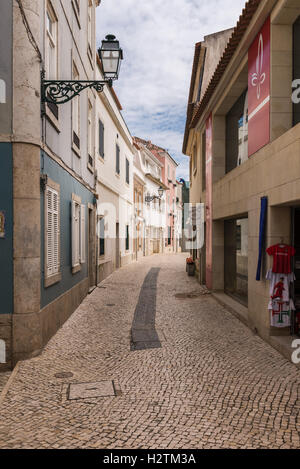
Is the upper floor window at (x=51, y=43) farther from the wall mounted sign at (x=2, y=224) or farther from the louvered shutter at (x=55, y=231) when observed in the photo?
the wall mounted sign at (x=2, y=224)

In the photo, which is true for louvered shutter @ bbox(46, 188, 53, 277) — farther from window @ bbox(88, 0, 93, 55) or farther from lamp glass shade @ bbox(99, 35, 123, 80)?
window @ bbox(88, 0, 93, 55)

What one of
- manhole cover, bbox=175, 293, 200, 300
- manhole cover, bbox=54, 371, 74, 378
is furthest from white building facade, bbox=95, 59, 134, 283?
manhole cover, bbox=54, 371, 74, 378

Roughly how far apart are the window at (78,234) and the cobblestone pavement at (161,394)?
225 centimetres

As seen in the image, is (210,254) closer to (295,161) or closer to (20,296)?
(295,161)

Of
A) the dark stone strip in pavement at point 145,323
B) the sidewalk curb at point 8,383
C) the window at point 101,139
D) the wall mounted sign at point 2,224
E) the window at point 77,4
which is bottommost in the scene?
the sidewalk curb at point 8,383

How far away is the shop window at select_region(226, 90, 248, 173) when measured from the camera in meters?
9.86

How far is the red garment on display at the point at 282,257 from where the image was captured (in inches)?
260

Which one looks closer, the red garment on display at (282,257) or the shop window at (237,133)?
the red garment on display at (282,257)

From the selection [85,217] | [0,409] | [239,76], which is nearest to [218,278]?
[85,217]

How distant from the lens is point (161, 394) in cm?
469

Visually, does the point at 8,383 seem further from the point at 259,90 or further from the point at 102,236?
the point at 102,236

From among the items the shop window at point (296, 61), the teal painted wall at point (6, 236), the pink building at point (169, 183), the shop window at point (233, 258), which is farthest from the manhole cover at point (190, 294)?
the pink building at point (169, 183)

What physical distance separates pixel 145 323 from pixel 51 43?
6216 mm

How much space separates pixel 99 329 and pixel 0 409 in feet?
12.5
